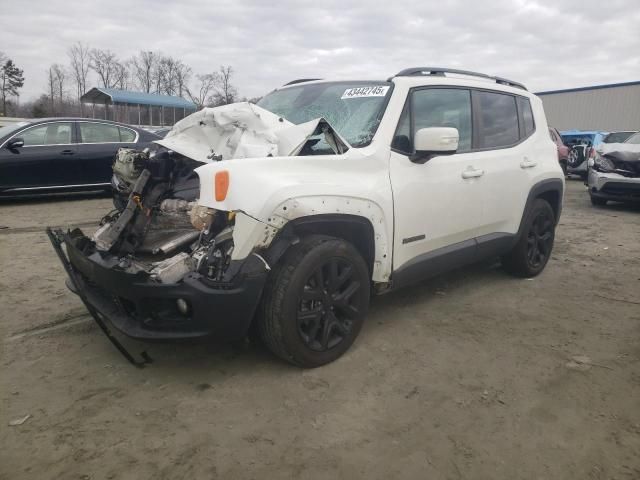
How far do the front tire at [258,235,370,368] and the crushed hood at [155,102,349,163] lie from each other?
0.61 meters

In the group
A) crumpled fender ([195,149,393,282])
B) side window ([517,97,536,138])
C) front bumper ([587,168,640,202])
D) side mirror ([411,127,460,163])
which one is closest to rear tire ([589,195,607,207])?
front bumper ([587,168,640,202])

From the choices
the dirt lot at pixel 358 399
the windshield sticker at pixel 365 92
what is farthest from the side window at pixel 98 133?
the windshield sticker at pixel 365 92

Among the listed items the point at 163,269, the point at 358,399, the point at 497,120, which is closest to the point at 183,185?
the point at 163,269

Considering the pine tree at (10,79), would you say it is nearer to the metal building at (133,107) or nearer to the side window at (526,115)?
the metal building at (133,107)

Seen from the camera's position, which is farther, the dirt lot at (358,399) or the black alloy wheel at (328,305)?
the black alloy wheel at (328,305)

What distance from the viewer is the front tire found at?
271 centimetres

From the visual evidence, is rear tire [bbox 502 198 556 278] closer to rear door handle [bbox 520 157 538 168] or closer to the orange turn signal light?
rear door handle [bbox 520 157 538 168]

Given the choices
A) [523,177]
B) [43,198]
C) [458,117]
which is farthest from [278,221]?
[43,198]

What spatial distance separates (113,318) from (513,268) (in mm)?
3681

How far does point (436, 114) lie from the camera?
3.72 meters

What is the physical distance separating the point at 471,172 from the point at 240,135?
1772 millimetres

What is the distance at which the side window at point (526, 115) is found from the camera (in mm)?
4660

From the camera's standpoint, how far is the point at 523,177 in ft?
14.6

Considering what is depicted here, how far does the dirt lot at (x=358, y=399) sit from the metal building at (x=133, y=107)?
22430mm
